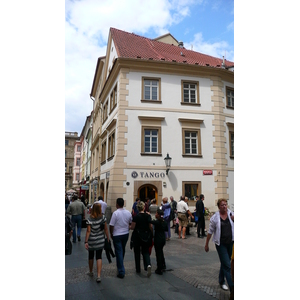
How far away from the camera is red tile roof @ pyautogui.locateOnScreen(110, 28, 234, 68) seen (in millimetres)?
17800

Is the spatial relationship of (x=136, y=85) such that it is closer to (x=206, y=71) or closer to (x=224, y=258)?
(x=206, y=71)

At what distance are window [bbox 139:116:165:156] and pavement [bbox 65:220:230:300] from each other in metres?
9.33

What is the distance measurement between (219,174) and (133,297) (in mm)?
13209

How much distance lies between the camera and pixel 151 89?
55.7 ft

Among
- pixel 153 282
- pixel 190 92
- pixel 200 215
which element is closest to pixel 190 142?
pixel 190 92

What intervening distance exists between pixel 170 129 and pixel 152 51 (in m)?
6.17

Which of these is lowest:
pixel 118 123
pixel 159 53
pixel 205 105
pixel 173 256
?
pixel 173 256

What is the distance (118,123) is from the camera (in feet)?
53.8

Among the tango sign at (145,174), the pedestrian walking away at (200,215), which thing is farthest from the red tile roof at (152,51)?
the pedestrian walking away at (200,215)

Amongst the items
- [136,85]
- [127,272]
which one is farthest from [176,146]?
[127,272]

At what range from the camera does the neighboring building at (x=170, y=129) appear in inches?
628

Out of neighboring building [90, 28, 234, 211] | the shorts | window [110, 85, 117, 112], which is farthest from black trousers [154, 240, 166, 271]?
window [110, 85, 117, 112]

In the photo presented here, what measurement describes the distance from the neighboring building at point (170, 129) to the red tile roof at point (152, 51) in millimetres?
196

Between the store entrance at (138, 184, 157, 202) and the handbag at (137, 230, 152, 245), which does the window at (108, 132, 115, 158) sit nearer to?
the store entrance at (138, 184, 157, 202)
